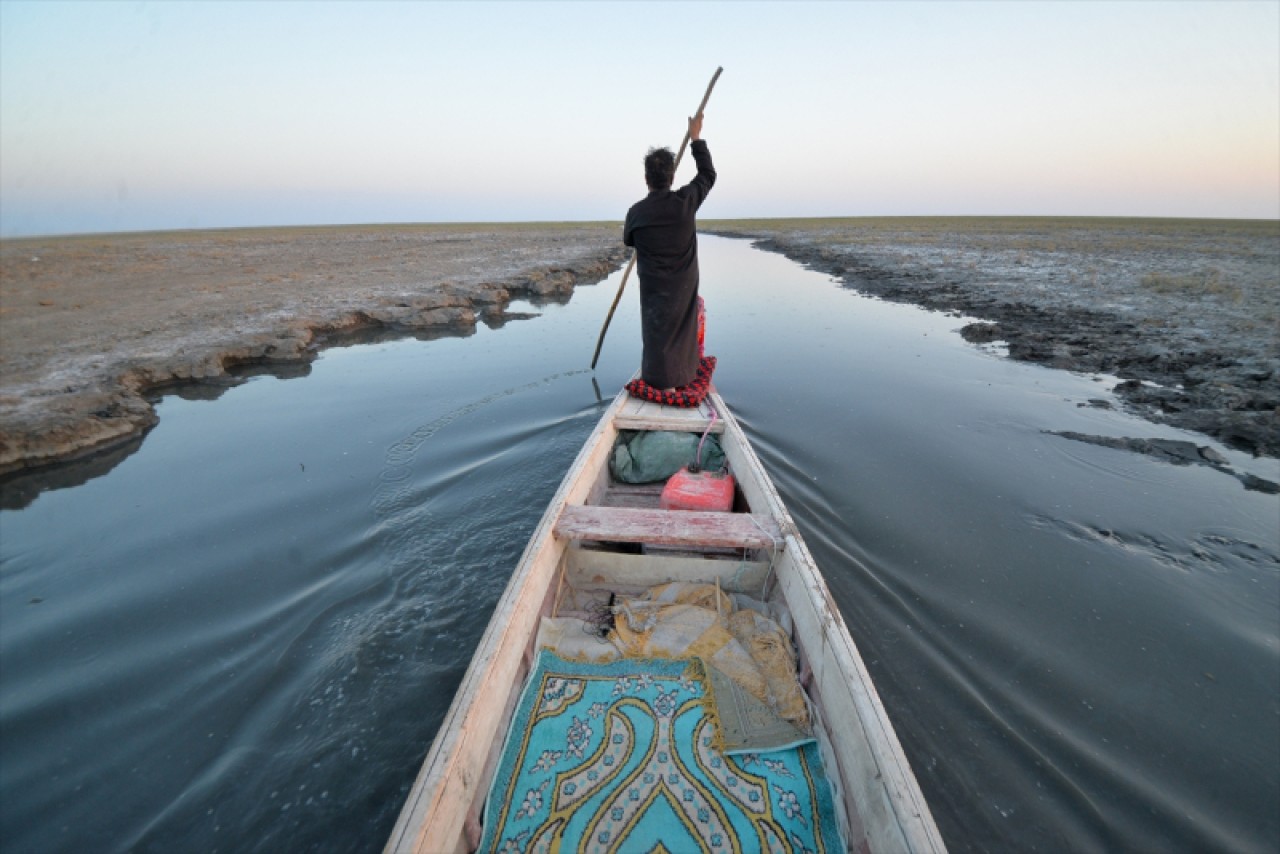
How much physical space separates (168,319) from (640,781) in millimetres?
15756

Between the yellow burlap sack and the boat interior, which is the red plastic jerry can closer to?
the boat interior

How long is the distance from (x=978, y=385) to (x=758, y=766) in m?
8.40

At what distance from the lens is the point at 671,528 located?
2955 millimetres

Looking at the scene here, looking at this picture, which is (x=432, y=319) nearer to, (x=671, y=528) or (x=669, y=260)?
(x=669, y=260)

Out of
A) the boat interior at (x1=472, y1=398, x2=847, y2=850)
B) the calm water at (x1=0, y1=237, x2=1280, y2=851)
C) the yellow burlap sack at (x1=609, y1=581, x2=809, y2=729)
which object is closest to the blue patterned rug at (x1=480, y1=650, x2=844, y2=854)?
the boat interior at (x1=472, y1=398, x2=847, y2=850)

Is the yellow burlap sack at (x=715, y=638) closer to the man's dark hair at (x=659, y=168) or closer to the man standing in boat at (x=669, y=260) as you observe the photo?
the man standing in boat at (x=669, y=260)


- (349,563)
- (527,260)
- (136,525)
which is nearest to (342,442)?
(136,525)

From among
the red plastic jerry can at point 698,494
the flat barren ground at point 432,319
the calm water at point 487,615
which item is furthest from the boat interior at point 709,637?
the flat barren ground at point 432,319

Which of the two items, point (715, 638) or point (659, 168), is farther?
point (659, 168)

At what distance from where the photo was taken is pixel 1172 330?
10.8 metres

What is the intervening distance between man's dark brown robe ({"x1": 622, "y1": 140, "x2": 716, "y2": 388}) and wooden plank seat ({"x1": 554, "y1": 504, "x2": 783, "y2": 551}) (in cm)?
214

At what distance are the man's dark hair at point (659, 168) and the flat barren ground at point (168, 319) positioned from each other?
24.3ft

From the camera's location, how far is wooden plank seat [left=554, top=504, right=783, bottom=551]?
2.86m

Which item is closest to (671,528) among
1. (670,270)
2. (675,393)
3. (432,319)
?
(675,393)
